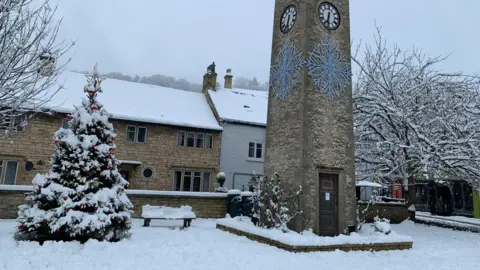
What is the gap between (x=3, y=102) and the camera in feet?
26.3

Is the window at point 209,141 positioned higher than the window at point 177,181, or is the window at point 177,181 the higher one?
the window at point 209,141

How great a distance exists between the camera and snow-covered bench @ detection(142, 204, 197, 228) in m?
12.3

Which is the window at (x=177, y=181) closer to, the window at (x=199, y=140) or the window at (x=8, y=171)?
the window at (x=199, y=140)

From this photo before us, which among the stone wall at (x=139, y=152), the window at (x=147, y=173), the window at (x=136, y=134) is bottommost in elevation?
the window at (x=147, y=173)

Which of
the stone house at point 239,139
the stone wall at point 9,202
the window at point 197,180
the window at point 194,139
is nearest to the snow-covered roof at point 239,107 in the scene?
the stone house at point 239,139

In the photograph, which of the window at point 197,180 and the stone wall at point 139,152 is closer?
the stone wall at point 139,152

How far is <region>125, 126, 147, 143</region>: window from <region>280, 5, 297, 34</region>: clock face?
11.0m

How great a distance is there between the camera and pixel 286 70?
41.1ft

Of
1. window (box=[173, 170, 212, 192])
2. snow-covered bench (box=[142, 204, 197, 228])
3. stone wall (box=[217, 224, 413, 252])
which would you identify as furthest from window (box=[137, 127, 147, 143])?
stone wall (box=[217, 224, 413, 252])

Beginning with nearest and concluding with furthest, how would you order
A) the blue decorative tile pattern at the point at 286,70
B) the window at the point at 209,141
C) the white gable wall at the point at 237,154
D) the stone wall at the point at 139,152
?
the blue decorative tile pattern at the point at 286,70 → the stone wall at the point at 139,152 → the window at the point at 209,141 → the white gable wall at the point at 237,154

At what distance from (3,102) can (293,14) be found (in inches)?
371

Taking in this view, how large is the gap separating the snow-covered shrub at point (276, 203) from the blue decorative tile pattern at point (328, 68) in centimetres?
343

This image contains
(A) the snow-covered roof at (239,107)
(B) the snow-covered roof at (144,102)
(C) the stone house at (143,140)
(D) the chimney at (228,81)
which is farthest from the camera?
(D) the chimney at (228,81)

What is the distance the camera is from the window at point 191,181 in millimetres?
21250
